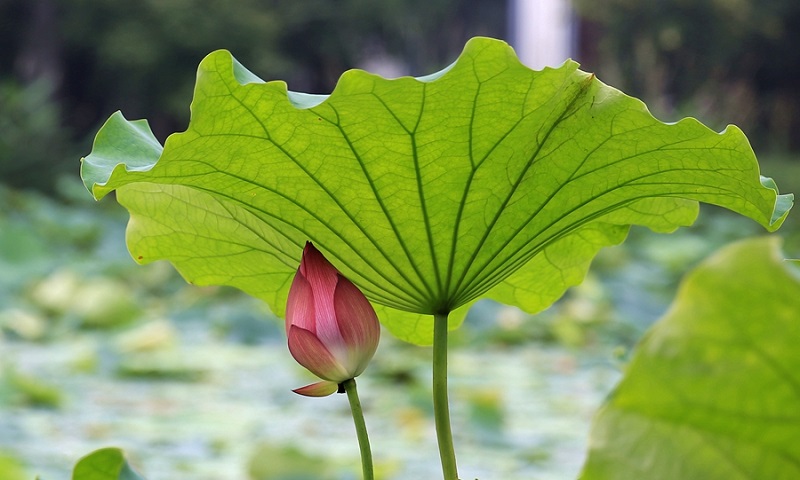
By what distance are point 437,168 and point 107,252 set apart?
3738 mm

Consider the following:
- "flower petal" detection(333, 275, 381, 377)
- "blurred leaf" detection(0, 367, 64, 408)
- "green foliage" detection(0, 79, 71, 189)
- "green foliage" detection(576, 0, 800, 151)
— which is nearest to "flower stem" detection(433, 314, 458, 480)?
"flower petal" detection(333, 275, 381, 377)

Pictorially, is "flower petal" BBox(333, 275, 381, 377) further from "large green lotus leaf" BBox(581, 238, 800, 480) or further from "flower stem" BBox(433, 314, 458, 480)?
"large green lotus leaf" BBox(581, 238, 800, 480)

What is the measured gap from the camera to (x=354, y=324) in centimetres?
32

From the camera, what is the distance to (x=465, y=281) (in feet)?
1.16

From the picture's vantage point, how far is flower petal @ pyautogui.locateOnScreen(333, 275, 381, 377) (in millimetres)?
316

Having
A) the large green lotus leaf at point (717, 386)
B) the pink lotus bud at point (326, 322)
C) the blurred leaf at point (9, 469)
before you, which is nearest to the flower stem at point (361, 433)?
the pink lotus bud at point (326, 322)

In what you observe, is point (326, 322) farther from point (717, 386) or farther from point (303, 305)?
point (717, 386)

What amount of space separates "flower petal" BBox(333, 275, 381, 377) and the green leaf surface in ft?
0.31

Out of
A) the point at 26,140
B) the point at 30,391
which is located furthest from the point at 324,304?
the point at 26,140

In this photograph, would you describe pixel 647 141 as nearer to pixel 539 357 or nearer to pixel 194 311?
pixel 539 357

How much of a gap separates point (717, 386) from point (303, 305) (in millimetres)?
161

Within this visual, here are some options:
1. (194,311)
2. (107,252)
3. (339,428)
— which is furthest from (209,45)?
(339,428)

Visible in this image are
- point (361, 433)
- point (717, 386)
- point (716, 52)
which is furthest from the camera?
point (716, 52)

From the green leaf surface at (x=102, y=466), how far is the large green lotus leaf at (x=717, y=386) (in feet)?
0.65
